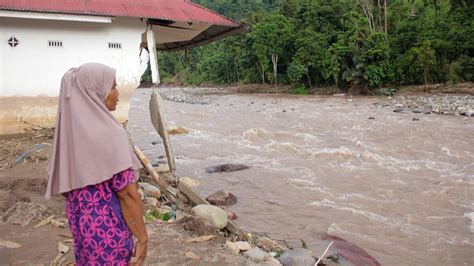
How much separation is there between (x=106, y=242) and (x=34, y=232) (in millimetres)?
2676

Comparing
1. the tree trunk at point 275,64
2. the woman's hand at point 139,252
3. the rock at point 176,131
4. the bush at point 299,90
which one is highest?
the tree trunk at point 275,64

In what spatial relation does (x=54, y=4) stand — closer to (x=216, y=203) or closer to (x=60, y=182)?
(x=216, y=203)

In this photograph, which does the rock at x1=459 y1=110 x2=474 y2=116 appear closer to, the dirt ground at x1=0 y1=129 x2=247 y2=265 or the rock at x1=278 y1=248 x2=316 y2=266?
the rock at x1=278 y1=248 x2=316 y2=266

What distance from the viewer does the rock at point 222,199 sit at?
24.4 feet

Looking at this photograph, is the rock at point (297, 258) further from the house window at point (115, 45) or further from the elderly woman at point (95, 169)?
the house window at point (115, 45)

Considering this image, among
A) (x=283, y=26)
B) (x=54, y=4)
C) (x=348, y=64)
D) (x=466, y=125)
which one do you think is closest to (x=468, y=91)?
(x=348, y=64)

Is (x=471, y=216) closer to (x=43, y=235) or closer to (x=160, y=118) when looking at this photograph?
(x=160, y=118)

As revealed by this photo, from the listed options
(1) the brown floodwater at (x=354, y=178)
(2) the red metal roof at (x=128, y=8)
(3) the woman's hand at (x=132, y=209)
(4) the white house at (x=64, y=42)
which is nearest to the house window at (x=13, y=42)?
(4) the white house at (x=64, y=42)

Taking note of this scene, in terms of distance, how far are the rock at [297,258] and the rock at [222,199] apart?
10.1ft

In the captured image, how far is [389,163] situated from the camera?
10.4 meters

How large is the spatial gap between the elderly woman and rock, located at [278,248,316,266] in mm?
2497

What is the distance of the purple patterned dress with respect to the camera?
1.99 meters

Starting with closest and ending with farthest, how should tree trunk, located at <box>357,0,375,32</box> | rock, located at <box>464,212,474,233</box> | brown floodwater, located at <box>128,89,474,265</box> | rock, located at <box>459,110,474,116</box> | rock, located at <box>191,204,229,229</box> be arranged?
rock, located at <box>191,204,229,229</box>
brown floodwater, located at <box>128,89,474,265</box>
rock, located at <box>464,212,474,233</box>
rock, located at <box>459,110,474,116</box>
tree trunk, located at <box>357,0,375,32</box>

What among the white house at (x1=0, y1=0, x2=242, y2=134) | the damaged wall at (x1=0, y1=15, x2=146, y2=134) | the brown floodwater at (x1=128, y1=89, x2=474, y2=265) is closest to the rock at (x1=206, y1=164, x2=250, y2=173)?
the brown floodwater at (x1=128, y1=89, x2=474, y2=265)
